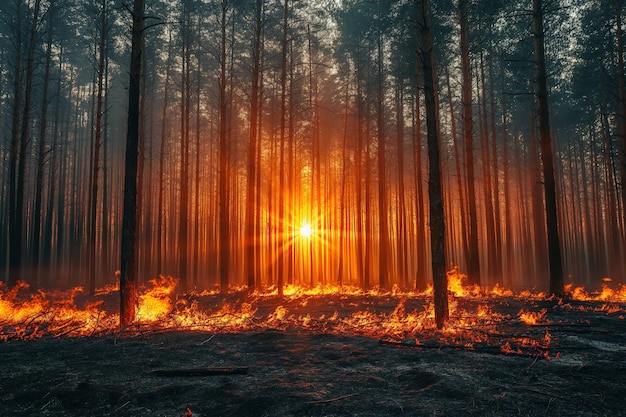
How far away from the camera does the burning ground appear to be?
10.7 ft

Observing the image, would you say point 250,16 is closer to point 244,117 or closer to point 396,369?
point 244,117

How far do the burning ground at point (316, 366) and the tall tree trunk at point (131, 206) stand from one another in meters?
0.54

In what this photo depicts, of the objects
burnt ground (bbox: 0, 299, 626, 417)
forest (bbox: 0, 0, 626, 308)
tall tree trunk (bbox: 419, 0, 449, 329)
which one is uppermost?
forest (bbox: 0, 0, 626, 308)

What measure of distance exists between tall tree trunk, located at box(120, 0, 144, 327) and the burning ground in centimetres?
54

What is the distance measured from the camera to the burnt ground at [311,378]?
321 centimetres

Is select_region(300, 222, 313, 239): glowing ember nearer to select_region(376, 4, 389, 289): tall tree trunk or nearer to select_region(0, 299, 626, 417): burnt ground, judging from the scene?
select_region(376, 4, 389, 289): tall tree trunk

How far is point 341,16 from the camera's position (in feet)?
65.9

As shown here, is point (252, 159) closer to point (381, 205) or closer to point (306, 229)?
point (381, 205)

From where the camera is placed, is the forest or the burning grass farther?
the forest

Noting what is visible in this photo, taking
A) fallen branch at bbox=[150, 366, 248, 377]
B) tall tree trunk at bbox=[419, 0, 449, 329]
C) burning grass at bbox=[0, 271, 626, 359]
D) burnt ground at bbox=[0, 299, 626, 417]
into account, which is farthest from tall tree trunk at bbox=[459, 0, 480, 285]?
fallen branch at bbox=[150, 366, 248, 377]

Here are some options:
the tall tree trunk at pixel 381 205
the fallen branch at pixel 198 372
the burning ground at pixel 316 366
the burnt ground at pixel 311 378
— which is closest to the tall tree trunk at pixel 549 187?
the burning ground at pixel 316 366

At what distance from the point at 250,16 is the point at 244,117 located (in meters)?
13.2

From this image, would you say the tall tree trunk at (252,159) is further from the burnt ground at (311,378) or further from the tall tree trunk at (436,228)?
the tall tree trunk at (436,228)

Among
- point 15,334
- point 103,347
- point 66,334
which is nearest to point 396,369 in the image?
point 103,347
